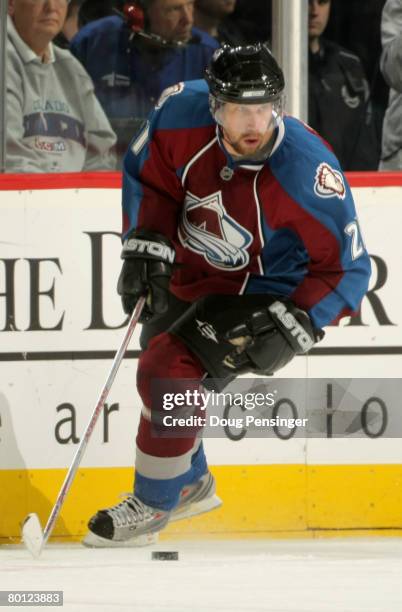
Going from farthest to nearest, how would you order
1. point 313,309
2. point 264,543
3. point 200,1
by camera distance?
point 200,1
point 264,543
point 313,309

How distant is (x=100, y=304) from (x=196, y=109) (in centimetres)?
109

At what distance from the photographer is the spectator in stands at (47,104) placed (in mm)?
4789

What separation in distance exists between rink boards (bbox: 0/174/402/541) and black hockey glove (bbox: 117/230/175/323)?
841mm

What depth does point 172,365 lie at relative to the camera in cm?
387

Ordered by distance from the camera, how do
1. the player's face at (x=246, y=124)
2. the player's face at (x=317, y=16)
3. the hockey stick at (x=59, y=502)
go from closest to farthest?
1. the player's face at (x=246, y=124)
2. the hockey stick at (x=59, y=502)
3. the player's face at (x=317, y=16)

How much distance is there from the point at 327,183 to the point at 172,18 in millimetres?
1476

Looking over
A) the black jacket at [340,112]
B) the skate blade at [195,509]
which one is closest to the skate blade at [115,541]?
the skate blade at [195,509]

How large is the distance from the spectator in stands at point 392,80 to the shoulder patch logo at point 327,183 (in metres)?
1.32

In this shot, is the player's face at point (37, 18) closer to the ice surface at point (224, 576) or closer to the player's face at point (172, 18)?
the player's face at point (172, 18)

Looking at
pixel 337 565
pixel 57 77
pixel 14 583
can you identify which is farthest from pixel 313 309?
pixel 57 77

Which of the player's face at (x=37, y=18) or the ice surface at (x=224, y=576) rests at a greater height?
the player's face at (x=37, y=18)

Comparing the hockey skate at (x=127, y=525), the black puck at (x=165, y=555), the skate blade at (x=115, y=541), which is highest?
the hockey skate at (x=127, y=525)

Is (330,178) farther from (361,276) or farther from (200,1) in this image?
(200,1)

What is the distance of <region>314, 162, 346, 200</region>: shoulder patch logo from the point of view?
12.2 ft
